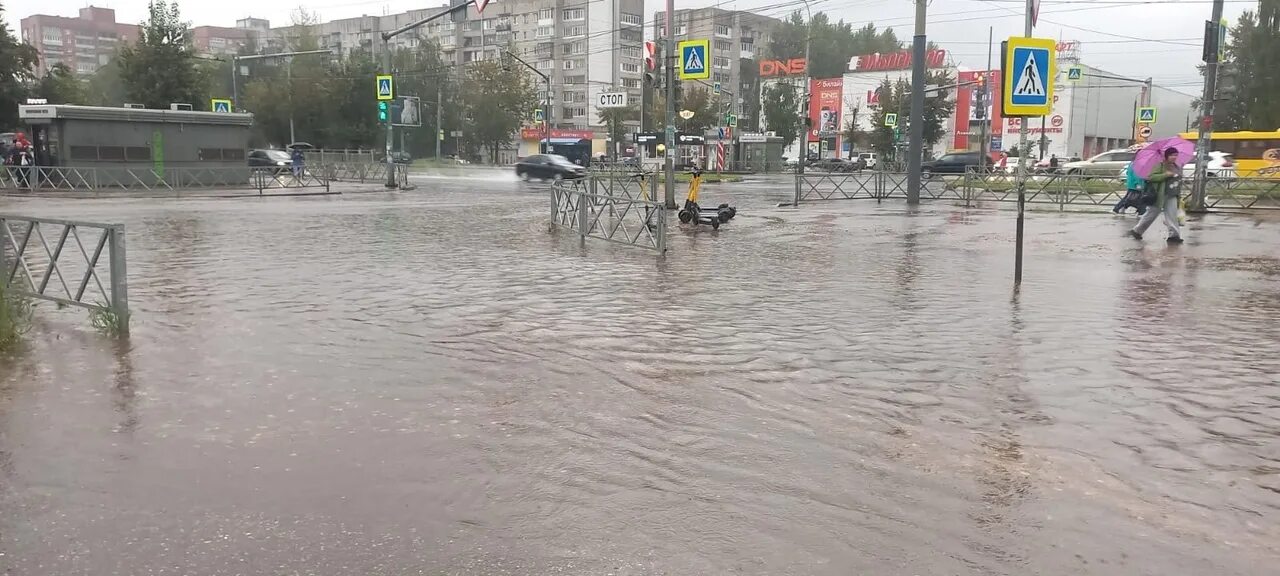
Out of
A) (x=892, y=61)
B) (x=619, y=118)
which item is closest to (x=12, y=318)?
(x=619, y=118)

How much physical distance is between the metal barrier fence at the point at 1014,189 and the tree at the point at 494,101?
175ft

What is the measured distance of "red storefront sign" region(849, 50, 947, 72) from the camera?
8556 cm

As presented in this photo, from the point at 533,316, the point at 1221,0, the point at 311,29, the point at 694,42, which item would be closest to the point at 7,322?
the point at 533,316

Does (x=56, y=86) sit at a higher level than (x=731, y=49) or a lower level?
lower

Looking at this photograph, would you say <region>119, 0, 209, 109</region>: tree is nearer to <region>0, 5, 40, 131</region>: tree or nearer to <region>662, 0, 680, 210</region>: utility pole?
<region>0, 5, 40, 131</region>: tree

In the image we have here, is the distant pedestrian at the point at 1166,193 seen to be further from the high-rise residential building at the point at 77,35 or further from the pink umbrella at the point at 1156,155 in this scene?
the high-rise residential building at the point at 77,35

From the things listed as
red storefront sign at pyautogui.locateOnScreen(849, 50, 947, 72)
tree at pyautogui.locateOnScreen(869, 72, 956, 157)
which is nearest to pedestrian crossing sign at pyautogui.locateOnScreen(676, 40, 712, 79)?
tree at pyautogui.locateOnScreen(869, 72, 956, 157)

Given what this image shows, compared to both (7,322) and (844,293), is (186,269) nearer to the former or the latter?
(7,322)

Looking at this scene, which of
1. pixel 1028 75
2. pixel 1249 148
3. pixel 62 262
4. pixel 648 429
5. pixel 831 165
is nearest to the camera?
pixel 648 429

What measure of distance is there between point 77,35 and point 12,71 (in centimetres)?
11191

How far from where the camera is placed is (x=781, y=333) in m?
8.19

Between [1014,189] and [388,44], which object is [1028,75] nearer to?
[1014,189]

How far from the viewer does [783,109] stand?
→ 299 feet

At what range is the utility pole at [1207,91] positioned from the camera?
2050 cm
